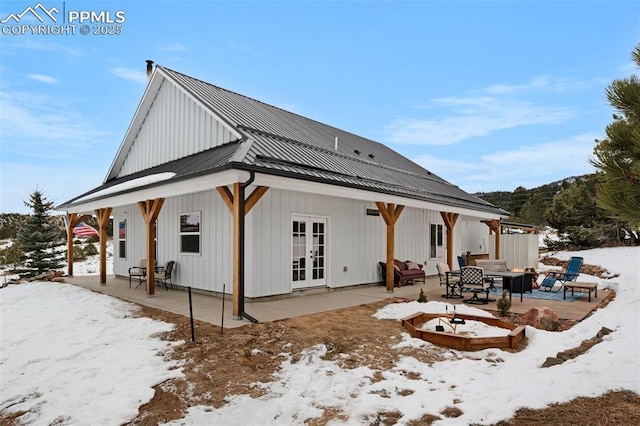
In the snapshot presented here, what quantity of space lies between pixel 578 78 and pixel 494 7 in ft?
12.5

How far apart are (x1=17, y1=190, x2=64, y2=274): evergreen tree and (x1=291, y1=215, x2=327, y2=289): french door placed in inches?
488

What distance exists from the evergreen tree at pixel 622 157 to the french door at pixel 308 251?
6909mm

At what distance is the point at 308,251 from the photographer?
9820 mm

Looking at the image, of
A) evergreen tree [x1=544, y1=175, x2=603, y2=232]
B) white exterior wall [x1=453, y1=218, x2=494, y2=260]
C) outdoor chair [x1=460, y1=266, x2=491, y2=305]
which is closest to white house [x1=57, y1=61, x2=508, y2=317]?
outdoor chair [x1=460, y1=266, x2=491, y2=305]

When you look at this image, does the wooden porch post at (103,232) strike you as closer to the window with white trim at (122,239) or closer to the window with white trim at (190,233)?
the window with white trim at (122,239)

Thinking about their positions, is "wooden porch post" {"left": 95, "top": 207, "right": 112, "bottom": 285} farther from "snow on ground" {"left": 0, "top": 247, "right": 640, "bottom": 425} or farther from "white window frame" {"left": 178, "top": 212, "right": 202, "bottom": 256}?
"snow on ground" {"left": 0, "top": 247, "right": 640, "bottom": 425}

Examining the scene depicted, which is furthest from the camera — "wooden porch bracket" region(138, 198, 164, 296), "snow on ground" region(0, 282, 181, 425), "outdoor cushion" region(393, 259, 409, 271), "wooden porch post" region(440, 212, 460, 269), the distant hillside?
the distant hillside

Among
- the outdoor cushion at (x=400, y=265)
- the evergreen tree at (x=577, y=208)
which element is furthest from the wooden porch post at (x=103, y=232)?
the evergreen tree at (x=577, y=208)

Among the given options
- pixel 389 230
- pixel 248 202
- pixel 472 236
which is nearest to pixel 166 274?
pixel 248 202

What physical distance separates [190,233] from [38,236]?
10.2 metres

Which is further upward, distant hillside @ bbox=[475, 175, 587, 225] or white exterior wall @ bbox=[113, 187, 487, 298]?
distant hillside @ bbox=[475, 175, 587, 225]

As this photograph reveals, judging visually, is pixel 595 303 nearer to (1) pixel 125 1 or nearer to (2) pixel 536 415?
(2) pixel 536 415

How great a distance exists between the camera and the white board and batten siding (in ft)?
34.1

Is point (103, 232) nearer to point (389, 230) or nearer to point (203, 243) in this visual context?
point (203, 243)
